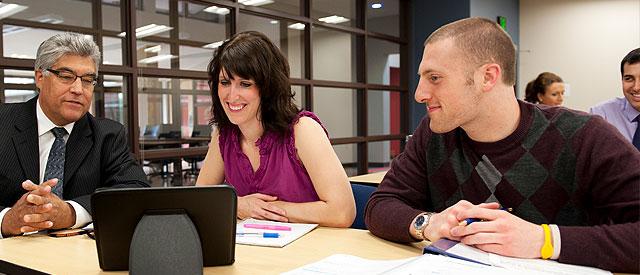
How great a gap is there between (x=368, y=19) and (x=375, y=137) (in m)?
1.27

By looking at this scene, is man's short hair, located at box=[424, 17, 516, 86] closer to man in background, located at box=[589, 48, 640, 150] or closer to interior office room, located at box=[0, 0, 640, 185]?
man in background, located at box=[589, 48, 640, 150]

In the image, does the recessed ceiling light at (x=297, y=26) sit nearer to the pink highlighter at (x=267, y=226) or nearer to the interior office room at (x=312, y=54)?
the interior office room at (x=312, y=54)

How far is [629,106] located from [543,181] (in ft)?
7.37

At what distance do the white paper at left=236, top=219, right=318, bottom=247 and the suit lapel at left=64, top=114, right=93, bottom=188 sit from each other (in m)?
0.68

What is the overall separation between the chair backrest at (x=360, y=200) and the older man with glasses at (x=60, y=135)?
0.80 meters

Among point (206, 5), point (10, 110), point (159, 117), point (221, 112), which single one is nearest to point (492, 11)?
point (206, 5)

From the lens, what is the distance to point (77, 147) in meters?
1.85

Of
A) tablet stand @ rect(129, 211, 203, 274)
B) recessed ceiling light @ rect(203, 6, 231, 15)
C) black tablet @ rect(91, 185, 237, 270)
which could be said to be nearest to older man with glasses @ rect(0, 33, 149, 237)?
black tablet @ rect(91, 185, 237, 270)

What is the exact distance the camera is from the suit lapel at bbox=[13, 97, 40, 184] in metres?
1.77

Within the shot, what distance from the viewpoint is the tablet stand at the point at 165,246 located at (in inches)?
41.1

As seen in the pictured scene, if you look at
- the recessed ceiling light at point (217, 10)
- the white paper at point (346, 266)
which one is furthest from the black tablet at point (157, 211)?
the recessed ceiling light at point (217, 10)

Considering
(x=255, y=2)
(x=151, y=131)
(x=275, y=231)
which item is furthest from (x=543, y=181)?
(x=255, y=2)

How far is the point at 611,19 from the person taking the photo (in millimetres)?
6180

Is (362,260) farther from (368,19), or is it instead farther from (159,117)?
(368,19)
